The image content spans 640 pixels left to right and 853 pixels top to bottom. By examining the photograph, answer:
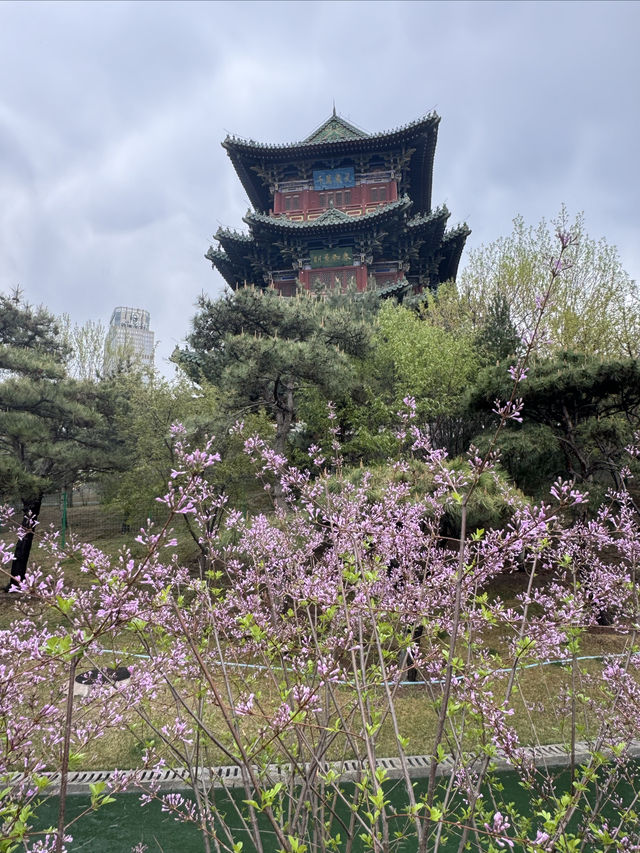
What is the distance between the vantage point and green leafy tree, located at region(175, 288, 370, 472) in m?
11.5

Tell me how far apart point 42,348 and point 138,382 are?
3214 mm

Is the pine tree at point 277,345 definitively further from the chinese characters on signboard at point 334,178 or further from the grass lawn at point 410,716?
the chinese characters on signboard at point 334,178

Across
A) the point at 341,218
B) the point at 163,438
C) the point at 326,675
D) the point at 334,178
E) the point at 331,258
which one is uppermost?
the point at 334,178

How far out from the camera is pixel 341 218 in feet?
81.0

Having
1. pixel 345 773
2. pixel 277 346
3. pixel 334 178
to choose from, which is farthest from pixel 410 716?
pixel 334 178

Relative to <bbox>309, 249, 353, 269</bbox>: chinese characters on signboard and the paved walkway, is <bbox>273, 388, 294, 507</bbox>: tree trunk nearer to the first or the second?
the paved walkway

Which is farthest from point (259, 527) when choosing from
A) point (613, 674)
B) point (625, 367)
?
point (625, 367)

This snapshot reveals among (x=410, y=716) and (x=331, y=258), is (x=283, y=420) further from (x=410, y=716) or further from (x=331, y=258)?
(x=331, y=258)

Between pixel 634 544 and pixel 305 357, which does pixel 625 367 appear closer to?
pixel 305 357

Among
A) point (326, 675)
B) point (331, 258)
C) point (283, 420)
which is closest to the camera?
point (326, 675)

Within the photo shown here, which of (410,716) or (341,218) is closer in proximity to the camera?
(410,716)

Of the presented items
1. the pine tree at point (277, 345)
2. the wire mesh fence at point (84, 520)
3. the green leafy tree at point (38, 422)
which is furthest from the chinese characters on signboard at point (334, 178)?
the wire mesh fence at point (84, 520)

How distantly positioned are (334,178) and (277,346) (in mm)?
20700

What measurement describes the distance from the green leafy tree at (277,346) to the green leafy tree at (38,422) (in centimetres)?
380
